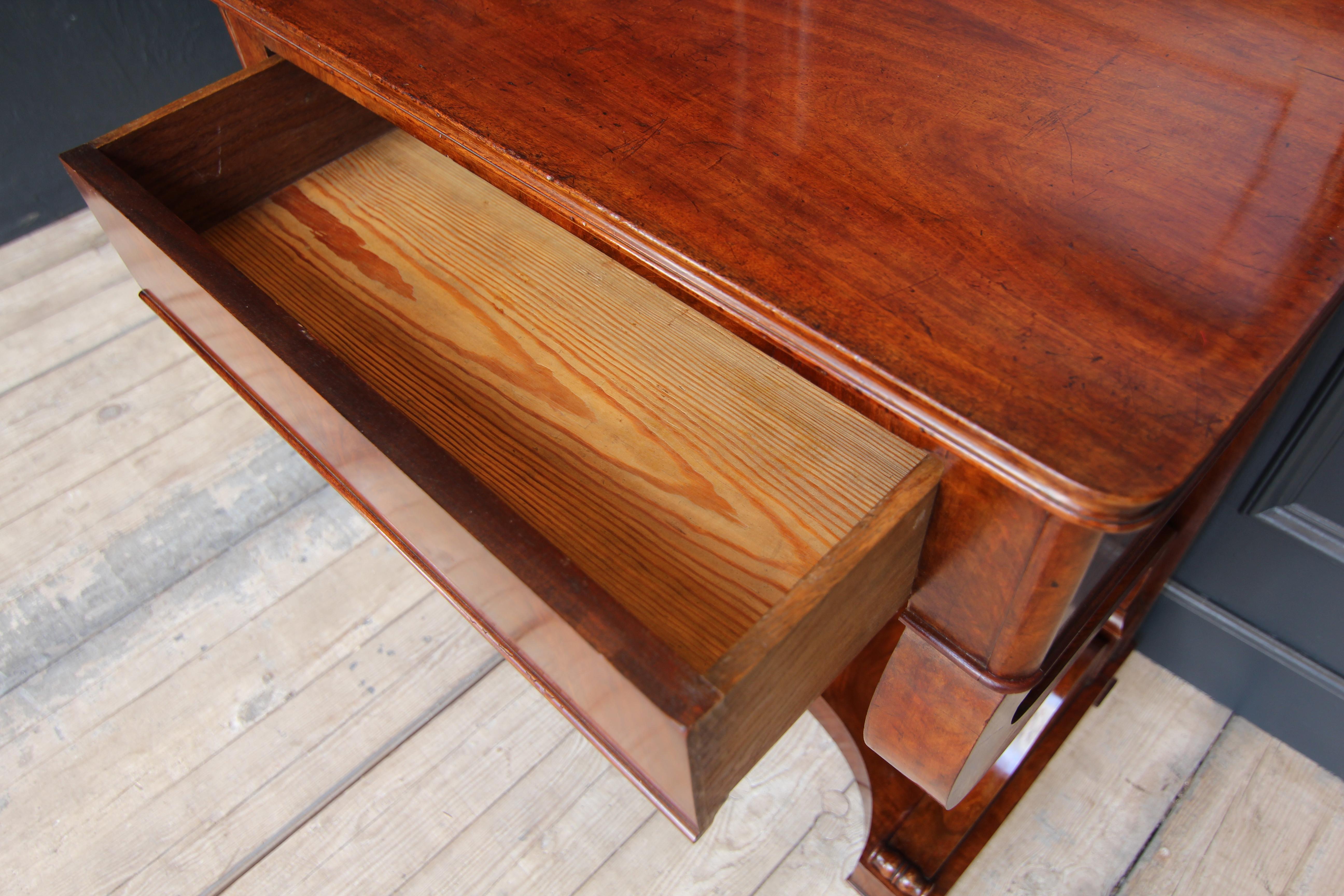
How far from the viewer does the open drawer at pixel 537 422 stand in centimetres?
42

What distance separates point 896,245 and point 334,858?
2.32 feet

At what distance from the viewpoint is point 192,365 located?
1223 mm

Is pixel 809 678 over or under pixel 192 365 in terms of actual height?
over

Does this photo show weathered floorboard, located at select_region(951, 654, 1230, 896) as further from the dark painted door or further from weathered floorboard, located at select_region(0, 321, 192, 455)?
weathered floorboard, located at select_region(0, 321, 192, 455)

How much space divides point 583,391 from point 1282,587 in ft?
2.14

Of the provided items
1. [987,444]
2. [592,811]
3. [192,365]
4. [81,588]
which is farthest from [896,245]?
[192,365]

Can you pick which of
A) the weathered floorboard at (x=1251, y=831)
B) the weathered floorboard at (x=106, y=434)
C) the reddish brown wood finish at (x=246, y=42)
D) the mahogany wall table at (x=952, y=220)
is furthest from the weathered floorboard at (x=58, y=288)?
the weathered floorboard at (x=1251, y=831)

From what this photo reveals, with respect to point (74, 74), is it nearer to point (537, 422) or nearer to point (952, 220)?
point (537, 422)

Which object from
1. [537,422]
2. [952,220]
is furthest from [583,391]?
[952,220]

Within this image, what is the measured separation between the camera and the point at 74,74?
A: 4.60 ft

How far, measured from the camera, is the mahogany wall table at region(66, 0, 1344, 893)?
1.35 feet

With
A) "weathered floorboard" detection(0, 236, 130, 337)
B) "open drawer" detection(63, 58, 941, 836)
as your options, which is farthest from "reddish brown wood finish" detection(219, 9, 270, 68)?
"weathered floorboard" detection(0, 236, 130, 337)

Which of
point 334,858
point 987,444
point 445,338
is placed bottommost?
point 334,858

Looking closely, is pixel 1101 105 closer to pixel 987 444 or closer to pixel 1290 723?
pixel 987 444
